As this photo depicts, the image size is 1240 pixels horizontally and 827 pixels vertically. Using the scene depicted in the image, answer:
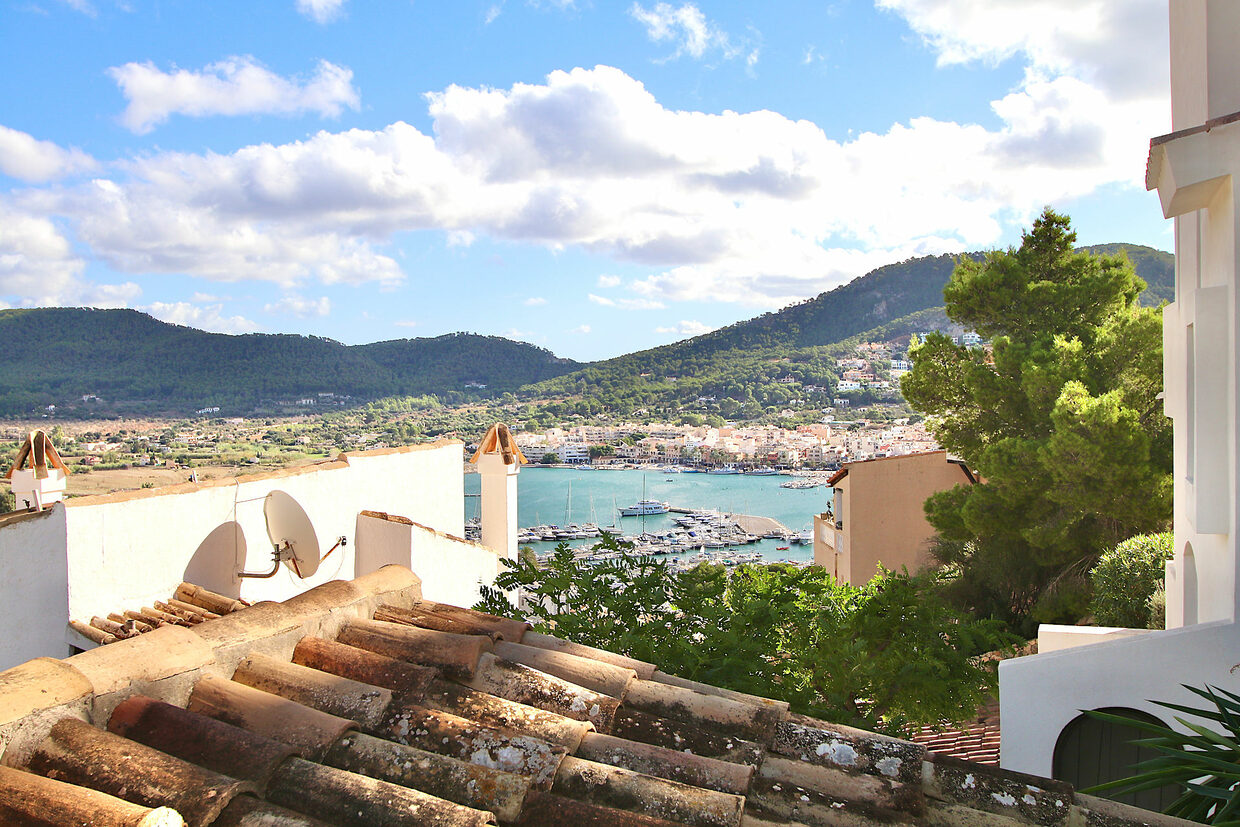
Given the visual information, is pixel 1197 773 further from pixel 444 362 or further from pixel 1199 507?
pixel 444 362

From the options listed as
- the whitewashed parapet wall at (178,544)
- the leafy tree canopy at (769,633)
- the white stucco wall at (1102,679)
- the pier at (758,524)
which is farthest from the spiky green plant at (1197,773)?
the pier at (758,524)

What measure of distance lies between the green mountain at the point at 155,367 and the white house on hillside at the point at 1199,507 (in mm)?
43776

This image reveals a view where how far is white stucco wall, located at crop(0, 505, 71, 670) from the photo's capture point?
5387 millimetres

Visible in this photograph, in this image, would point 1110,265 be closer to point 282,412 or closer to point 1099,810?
point 1099,810

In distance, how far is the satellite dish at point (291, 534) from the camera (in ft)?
23.5

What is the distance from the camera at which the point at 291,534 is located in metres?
7.25

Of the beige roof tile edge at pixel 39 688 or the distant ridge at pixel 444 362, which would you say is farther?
the distant ridge at pixel 444 362

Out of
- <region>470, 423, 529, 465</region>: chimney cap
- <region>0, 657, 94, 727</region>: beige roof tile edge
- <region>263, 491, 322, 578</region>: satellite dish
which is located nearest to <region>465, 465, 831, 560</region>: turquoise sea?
<region>470, 423, 529, 465</region>: chimney cap

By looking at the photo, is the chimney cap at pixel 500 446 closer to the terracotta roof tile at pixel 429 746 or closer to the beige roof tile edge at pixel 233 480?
the beige roof tile edge at pixel 233 480

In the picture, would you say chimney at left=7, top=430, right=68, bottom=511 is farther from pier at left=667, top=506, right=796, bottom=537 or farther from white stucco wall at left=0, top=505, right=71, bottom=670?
pier at left=667, top=506, right=796, bottom=537

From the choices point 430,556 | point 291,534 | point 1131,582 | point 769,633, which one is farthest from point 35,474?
point 1131,582

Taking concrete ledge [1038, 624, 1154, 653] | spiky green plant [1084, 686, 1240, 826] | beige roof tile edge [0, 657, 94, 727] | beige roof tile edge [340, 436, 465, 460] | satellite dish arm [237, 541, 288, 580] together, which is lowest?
concrete ledge [1038, 624, 1154, 653]

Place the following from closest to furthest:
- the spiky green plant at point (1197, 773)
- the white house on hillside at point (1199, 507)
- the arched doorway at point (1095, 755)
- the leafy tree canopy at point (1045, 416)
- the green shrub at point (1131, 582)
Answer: the spiky green plant at point (1197, 773), the white house on hillside at point (1199, 507), the arched doorway at point (1095, 755), the green shrub at point (1131, 582), the leafy tree canopy at point (1045, 416)

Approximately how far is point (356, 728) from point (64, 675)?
2.32ft
